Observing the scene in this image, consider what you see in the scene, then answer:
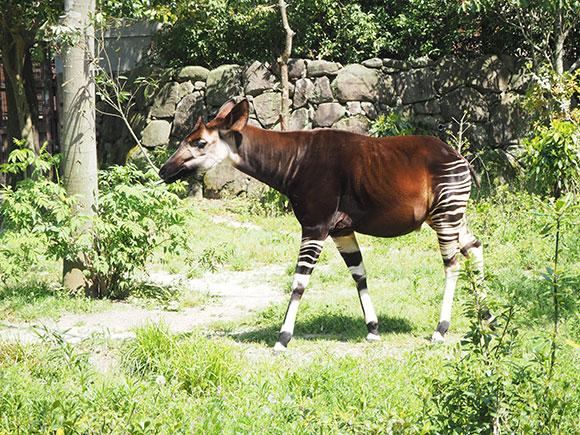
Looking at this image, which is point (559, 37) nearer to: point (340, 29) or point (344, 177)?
point (340, 29)

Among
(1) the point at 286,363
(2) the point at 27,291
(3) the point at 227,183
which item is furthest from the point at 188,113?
(1) the point at 286,363

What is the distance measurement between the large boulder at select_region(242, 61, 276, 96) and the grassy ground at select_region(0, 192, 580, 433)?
535 centimetres

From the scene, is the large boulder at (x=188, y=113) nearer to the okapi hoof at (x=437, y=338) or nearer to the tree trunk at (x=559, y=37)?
the tree trunk at (x=559, y=37)

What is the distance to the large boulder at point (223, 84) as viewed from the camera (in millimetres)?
14383

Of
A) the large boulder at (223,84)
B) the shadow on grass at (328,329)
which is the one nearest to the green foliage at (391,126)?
the large boulder at (223,84)

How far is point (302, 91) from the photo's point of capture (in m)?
14.1

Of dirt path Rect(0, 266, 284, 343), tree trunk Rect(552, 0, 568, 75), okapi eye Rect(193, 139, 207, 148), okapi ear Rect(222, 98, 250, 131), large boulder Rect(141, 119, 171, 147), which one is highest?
tree trunk Rect(552, 0, 568, 75)

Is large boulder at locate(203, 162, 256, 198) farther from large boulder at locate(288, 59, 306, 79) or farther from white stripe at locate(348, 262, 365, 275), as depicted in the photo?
white stripe at locate(348, 262, 365, 275)

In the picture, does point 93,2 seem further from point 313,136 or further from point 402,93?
point 402,93

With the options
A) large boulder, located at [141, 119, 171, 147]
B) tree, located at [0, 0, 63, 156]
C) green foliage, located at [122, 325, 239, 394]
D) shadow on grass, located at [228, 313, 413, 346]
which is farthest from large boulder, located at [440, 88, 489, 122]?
green foliage, located at [122, 325, 239, 394]

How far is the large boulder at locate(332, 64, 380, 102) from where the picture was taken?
14.0m

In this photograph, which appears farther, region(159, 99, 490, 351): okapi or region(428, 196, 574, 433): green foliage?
region(159, 99, 490, 351): okapi

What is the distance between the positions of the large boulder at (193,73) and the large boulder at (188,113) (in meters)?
0.26

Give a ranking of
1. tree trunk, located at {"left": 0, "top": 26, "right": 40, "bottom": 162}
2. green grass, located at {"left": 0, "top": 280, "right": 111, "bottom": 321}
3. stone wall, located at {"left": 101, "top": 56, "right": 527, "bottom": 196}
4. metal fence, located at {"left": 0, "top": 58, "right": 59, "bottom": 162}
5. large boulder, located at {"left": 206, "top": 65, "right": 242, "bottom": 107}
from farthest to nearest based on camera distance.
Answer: metal fence, located at {"left": 0, "top": 58, "right": 59, "bottom": 162} → tree trunk, located at {"left": 0, "top": 26, "right": 40, "bottom": 162} → large boulder, located at {"left": 206, "top": 65, "right": 242, "bottom": 107} → stone wall, located at {"left": 101, "top": 56, "right": 527, "bottom": 196} → green grass, located at {"left": 0, "top": 280, "right": 111, "bottom": 321}
